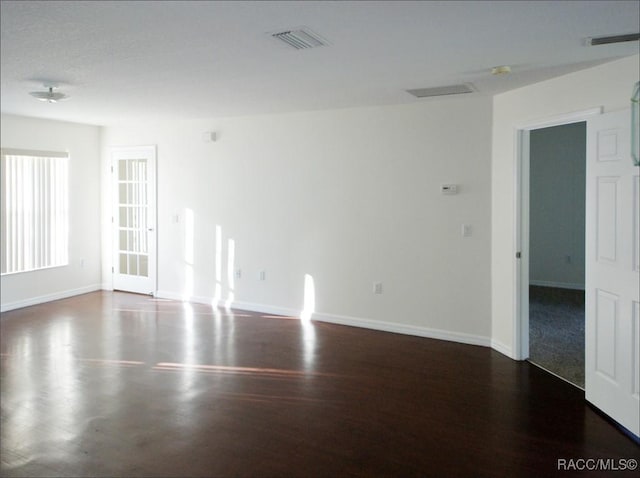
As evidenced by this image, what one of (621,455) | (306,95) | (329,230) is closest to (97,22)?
(306,95)

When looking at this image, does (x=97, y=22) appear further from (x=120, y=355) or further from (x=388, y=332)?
(x=388, y=332)

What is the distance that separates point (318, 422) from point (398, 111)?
11.2 ft

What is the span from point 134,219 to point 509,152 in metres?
5.47

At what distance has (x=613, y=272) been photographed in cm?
334

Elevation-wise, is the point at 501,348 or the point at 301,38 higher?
the point at 301,38

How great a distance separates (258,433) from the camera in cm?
321

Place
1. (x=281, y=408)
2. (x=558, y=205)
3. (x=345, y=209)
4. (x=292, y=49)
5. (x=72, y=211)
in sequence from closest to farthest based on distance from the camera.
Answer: (x=292, y=49)
(x=281, y=408)
(x=345, y=209)
(x=72, y=211)
(x=558, y=205)

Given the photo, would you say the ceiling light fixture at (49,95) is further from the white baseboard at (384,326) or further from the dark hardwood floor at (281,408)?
the white baseboard at (384,326)

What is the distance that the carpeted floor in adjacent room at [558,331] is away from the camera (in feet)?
14.6

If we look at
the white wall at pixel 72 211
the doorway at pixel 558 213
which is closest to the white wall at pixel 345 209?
the white wall at pixel 72 211

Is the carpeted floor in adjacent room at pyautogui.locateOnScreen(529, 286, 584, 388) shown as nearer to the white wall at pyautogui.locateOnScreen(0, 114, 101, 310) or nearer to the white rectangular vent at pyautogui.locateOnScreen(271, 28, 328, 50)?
the white rectangular vent at pyautogui.locateOnScreen(271, 28, 328, 50)

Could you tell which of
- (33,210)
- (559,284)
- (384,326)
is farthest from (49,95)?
(559,284)

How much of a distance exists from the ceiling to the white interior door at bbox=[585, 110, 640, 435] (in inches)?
25.9

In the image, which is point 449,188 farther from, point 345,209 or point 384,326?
point 384,326
